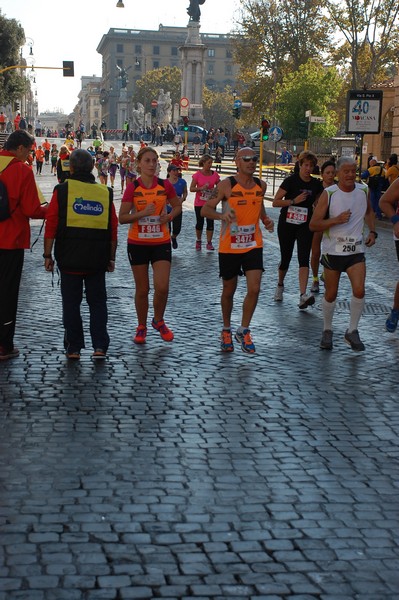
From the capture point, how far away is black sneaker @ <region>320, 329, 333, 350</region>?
29.3 ft

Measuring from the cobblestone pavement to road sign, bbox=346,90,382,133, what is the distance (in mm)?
19595

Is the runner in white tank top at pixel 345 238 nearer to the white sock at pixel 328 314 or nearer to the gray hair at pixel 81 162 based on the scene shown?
the white sock at pixel 328 314

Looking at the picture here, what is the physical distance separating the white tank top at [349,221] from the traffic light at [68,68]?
36.5 metres

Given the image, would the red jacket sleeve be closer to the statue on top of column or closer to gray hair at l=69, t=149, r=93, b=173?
gray hair at l=69, t=149, r=93, b=173

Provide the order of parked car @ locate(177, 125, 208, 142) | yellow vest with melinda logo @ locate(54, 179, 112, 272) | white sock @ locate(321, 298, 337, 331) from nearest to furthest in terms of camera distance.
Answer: yellow vest with melinda logo @ locate(54, 179, 112, 272) < white sock @ locate(321, 298, 337, 331) < parked car @ locate(177, 125, 208, 142)

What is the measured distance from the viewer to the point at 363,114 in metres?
28.5

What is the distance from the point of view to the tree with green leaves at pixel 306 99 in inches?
2393

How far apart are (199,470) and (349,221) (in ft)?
13.7

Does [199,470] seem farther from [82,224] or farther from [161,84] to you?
[161,84]

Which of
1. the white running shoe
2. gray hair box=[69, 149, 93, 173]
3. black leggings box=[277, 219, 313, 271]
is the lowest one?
the white running shoe

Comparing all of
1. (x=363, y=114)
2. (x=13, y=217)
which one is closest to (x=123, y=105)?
(x=363, y=114)

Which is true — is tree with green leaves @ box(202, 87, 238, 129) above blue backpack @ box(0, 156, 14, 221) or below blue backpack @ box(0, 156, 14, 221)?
below

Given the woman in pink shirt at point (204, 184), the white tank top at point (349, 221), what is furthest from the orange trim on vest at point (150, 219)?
the woman in pink shirt at point (204, 184)

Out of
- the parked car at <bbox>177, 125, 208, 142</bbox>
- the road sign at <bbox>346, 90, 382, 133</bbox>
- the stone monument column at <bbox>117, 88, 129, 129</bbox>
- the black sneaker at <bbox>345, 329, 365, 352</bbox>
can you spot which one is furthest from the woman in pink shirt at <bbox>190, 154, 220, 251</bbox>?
the stone monument column at <bbox>117, 88, 129, 129</bbox>
